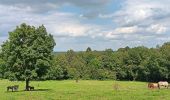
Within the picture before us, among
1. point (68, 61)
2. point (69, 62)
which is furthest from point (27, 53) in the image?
point (68, 61)

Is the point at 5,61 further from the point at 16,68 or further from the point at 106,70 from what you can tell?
the point at 106,70

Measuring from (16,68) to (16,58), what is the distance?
161 cm

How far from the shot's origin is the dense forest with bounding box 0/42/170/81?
129625 mm

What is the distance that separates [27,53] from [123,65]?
96125 millimetres

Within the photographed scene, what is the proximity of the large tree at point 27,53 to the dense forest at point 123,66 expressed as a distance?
67.7 m

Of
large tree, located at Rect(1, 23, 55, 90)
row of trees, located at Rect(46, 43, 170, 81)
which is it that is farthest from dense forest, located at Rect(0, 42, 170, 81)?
large tree, located at Rect(1, 23, 55, 90)

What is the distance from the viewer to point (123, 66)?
6014 inches

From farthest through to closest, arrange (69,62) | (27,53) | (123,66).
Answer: (69,62) → (123,66) → (27,53)

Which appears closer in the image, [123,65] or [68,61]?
[123,65]

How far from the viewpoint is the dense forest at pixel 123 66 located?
129625mm

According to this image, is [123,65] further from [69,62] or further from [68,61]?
[68,61]

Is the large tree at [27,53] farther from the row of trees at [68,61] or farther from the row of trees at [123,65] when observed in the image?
the row of trees at [123,65]

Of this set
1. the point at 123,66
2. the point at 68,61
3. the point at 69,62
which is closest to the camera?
the point at 123,66

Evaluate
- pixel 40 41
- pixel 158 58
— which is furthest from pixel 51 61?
pixel 158 58
